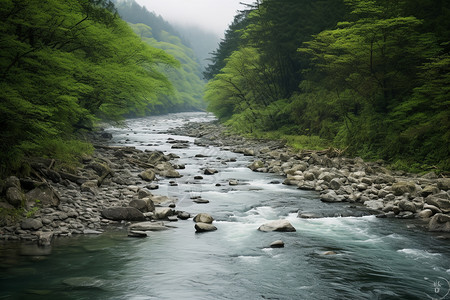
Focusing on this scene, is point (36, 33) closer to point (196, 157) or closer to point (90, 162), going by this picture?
point (90, 162)

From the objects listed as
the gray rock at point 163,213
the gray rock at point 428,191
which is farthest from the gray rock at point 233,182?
the gray rock at point 428,191

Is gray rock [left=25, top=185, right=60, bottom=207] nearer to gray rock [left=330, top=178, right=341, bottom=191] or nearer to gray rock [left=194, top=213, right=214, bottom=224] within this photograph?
gray rock [left=194, top=213, right=214, bottom=224]

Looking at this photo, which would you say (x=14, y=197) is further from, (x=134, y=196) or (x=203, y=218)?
(x=203, y=218)

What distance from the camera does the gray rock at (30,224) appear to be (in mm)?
7650

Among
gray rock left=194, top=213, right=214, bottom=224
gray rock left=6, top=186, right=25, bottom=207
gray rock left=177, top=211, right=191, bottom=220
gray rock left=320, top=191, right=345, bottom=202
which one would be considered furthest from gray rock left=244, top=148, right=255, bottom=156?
gray rock left=6, top=186, right=25, bottom=207

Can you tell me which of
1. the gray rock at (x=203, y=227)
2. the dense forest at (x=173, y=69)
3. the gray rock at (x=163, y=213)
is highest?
the dense forest at (x=173, y=69)

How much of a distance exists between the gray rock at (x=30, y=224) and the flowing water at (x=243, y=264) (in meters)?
0.69

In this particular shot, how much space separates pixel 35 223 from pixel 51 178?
268 centimetres

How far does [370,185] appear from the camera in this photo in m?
12.7

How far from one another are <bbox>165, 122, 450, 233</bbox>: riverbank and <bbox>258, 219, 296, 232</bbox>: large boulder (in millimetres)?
1206

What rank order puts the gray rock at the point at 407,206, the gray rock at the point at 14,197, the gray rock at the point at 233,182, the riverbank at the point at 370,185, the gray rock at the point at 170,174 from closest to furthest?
the gray rock at the point at 14,197, the riverbank at the point at 370,185, the gray rock at the point at 407,206, the gray rock at the point at 233,182, the gray rock at the point at 170,174

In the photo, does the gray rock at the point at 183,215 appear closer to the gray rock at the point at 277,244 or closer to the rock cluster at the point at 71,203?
the rock cluster at the point at 71,203

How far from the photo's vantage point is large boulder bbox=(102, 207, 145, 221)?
8.96 meters

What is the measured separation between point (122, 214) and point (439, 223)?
304 inches
